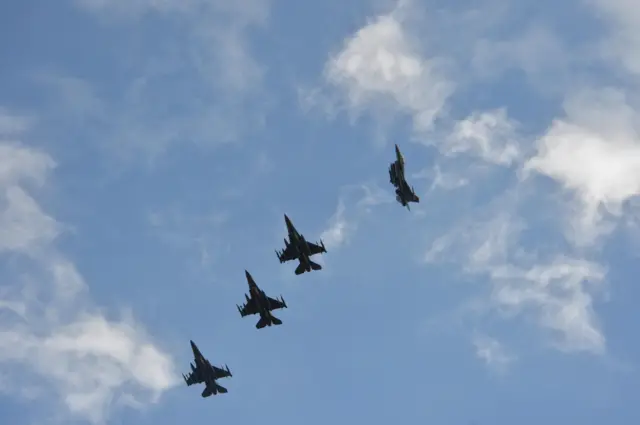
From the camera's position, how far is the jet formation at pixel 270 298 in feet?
277

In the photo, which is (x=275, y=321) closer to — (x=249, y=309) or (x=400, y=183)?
(x=249, y=309)

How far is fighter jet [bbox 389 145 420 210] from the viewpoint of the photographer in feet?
290

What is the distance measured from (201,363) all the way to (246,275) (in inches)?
524

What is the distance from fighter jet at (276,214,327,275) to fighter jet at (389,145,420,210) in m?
12.2

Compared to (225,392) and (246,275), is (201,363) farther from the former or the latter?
(246,275)

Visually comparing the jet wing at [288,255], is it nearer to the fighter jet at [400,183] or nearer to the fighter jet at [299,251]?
the fighter jet at [299,251]

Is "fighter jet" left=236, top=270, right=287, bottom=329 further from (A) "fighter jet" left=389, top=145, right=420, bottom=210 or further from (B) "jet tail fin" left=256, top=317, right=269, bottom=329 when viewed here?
(A) "fighter jet" left=389, top=145, right=420, bottom=210

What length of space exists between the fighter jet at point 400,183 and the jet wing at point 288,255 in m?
15.1

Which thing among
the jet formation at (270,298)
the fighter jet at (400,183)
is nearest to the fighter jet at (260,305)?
the jet formation at (270,298)

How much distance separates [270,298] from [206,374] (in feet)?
40.5

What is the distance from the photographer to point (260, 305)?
8669 centimetres

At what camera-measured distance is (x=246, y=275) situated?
84.1 m

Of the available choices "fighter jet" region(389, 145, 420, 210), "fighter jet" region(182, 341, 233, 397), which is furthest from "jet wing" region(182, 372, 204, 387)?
"fighter jet" region(389, 145, 420, 210)

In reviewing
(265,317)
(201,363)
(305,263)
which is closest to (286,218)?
(305,263)
